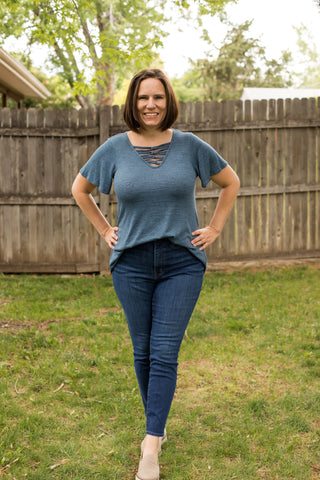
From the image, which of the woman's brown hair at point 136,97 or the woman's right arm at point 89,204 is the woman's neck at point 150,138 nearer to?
the woman's brown hair at point 136,97

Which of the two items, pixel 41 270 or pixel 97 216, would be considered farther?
pixel 41 270

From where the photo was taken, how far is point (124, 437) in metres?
3.03

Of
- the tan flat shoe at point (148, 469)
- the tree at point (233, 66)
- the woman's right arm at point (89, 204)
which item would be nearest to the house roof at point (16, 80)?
the woman's right arm at point (89, 204)

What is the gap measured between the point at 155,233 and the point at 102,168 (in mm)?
473

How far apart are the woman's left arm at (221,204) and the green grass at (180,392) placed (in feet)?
3.88

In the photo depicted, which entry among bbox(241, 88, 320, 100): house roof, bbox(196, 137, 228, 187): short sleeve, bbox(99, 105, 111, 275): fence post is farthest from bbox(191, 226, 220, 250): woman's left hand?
bbox(241, 88, 320, 100): house roof

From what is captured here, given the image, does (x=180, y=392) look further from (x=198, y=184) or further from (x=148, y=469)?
(x=198, y=184)

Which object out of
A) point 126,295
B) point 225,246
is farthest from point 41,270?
point 126,295

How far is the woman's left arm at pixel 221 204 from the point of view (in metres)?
2.67

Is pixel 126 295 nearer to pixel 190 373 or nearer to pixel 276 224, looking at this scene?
pixel 190 373

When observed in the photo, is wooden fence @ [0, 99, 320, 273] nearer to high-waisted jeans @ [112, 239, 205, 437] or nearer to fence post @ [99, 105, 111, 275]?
fence post @ [99, 105, 111, 275]

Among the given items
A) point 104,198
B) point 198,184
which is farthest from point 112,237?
point 198,184

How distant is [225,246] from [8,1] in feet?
15.7

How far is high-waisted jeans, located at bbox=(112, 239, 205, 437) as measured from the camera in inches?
99.7
